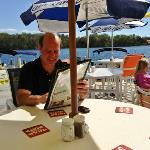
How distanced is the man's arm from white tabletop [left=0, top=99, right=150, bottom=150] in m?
0.08

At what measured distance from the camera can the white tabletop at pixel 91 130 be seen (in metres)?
1.67

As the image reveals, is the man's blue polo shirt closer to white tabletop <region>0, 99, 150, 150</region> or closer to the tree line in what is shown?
white tabletop <region>0, 99, 150, 150</region>

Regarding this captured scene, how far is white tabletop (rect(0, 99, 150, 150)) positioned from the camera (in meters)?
1.67

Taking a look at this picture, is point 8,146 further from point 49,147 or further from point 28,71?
point 28,71

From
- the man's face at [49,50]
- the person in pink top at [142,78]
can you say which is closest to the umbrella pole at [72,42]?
the man's face at [49,50]

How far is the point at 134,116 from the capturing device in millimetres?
2184

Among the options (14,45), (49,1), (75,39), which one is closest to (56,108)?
(75,39)

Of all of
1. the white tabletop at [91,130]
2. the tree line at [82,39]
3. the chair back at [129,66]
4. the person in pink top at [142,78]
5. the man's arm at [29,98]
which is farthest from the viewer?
the tree line at [82,39]

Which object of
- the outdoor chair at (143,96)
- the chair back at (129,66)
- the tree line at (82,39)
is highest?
the tree line at (82,39)

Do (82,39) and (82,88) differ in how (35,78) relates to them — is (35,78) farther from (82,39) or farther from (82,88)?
(82,39)

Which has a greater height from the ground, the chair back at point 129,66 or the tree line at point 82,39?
the tree line at point 82,39

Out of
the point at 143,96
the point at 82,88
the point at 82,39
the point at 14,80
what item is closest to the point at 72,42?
the point at 82,88

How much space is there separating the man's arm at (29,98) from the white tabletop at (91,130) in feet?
0.27

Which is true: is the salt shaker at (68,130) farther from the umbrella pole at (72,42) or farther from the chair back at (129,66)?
the chair back at (129,66)
